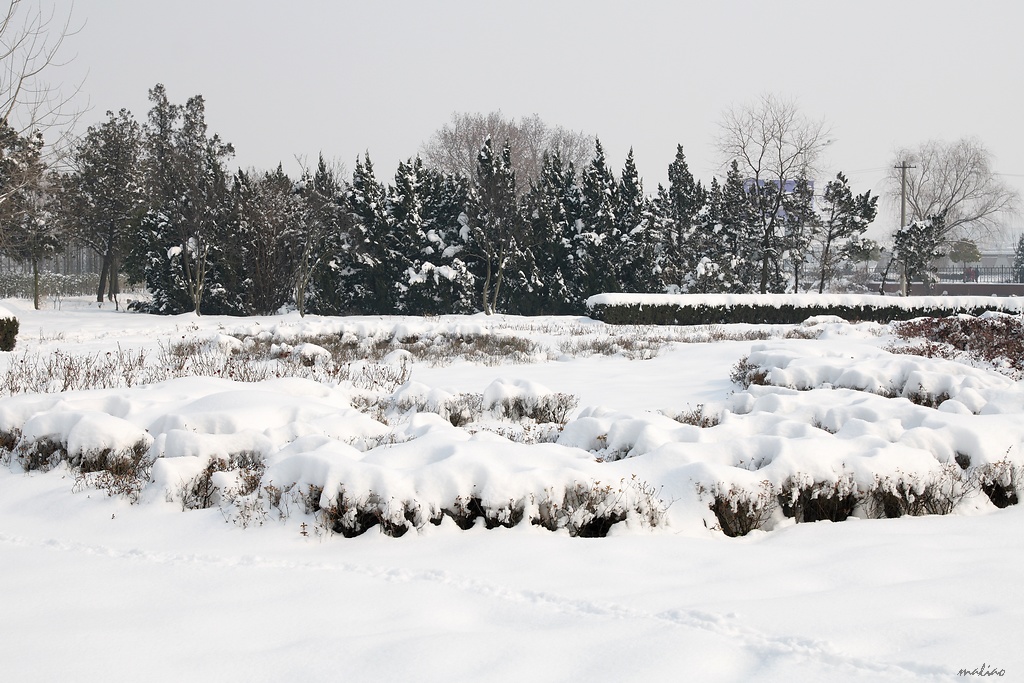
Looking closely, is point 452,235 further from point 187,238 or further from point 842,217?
point 842,217

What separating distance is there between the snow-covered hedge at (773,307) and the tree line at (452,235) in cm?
454

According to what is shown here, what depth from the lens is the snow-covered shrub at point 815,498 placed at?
4.18m

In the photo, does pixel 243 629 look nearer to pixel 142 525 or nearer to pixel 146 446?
pixel 142 525

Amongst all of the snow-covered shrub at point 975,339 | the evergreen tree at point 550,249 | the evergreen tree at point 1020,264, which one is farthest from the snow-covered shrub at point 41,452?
the evergreen tree at point 1020,264

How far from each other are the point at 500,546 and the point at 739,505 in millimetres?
1433

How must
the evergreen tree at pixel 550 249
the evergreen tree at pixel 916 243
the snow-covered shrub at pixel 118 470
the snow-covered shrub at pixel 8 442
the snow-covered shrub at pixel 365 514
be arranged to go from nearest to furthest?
the snow-covered shrub at pixel 365 514 < the snow-covered shrub at pixel 118 470 < the snow-covered shrub at pixel 8 442 < the evergreen tree at pixel 550 249 < the evergreen tree at pixel 916 243

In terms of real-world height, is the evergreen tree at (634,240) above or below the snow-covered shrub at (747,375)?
above

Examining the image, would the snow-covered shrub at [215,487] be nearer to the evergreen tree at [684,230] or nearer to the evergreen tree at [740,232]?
the evergreen tree at [684,230]

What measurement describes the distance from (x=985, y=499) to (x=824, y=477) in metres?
1.14

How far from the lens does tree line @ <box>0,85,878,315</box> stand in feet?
94.1

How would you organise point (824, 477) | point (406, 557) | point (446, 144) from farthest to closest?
point (446, 144) → point (824, 477) → point (406, 557)

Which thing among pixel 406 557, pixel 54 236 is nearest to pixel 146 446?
pixel 406 557

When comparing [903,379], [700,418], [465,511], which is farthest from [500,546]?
[903,379]

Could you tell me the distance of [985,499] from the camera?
4418mm
